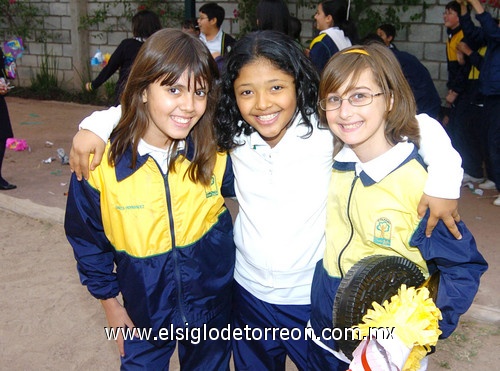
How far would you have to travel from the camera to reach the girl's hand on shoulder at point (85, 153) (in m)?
1.93

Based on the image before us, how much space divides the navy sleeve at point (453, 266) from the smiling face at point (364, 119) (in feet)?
0.93

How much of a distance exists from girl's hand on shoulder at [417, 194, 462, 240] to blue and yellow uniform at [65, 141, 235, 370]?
0.74 m

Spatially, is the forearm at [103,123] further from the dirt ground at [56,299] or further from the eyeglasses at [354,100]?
the dirt ground at [56,299]

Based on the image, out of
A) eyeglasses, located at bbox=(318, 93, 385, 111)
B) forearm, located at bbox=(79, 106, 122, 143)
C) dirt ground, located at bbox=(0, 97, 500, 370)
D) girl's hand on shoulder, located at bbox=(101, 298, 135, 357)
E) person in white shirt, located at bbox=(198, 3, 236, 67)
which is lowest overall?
dirt ground, located at bbox=(0, 97, 500, 370)

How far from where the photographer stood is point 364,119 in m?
1.81

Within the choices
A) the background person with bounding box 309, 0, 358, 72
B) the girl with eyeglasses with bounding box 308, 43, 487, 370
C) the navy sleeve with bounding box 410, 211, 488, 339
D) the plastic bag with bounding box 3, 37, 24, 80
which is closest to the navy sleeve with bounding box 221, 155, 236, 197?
the girl with eyeglasses with bounding box 308, 43, 487, 370

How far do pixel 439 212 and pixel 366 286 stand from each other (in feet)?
0.96

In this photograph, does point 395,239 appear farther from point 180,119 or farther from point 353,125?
point 180,119

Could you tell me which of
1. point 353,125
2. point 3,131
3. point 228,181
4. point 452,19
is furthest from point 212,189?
point 452,19

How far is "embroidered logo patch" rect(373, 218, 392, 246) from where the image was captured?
174cm

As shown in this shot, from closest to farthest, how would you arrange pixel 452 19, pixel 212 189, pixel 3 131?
pixel 212 189
pixel 3 131
pixel 452 19

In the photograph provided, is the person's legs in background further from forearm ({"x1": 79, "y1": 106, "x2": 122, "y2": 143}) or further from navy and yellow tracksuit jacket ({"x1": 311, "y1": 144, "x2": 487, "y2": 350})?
navy and yellow tracksuit jacket ({"x1": 311, "y1": 144, "x2": 487, "y2": 350})

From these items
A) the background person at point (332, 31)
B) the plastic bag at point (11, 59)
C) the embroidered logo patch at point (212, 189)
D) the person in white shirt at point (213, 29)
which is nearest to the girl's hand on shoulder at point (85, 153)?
the embroidered logo patch at point (212, 189)

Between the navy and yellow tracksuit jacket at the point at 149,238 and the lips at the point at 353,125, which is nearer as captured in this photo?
the lips at the point at 353,125
